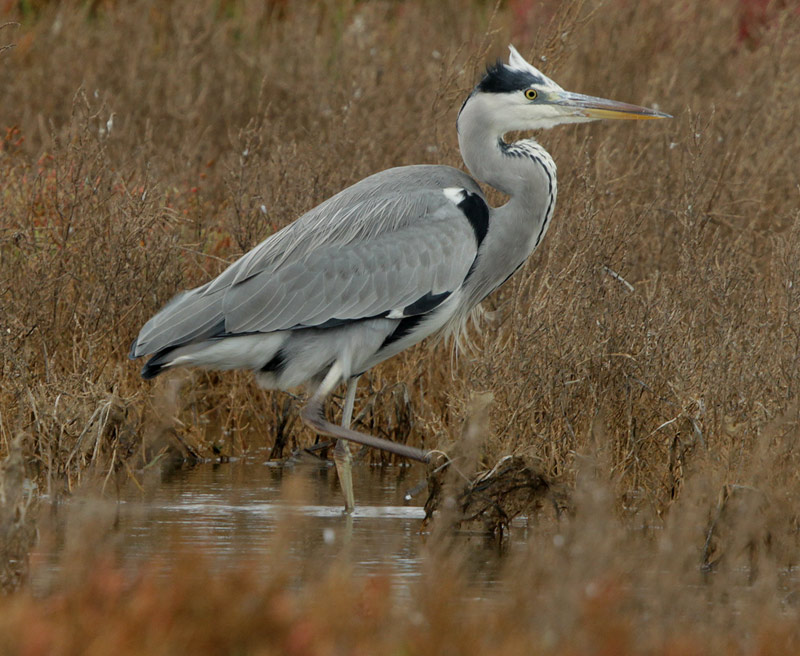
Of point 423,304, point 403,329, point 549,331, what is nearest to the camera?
point 549,331

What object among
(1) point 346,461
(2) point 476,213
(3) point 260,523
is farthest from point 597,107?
(3) point 260,523

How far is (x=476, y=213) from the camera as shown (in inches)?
256

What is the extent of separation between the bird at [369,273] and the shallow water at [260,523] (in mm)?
322

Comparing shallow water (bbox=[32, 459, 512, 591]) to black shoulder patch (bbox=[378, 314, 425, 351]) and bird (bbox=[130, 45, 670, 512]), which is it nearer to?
bird (bbox=[130, 45, 670, 512])

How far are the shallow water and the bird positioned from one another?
32 cm

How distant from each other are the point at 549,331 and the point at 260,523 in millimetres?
1500

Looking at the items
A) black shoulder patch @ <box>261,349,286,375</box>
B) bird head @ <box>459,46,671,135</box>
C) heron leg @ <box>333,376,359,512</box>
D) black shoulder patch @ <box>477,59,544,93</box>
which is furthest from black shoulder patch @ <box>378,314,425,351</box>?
black shoulder patch @ <box>477,59,544,93</box>

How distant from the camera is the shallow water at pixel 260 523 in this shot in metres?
5.11

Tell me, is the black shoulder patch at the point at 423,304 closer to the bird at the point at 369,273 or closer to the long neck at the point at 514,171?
the bird at the point at 369,273

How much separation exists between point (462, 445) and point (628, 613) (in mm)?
1798

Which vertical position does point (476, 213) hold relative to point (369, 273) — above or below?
above

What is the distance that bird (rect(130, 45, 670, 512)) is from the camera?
632 centimetres

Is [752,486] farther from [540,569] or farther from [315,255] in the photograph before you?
[315,255]

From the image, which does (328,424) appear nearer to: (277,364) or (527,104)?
(277,364)
